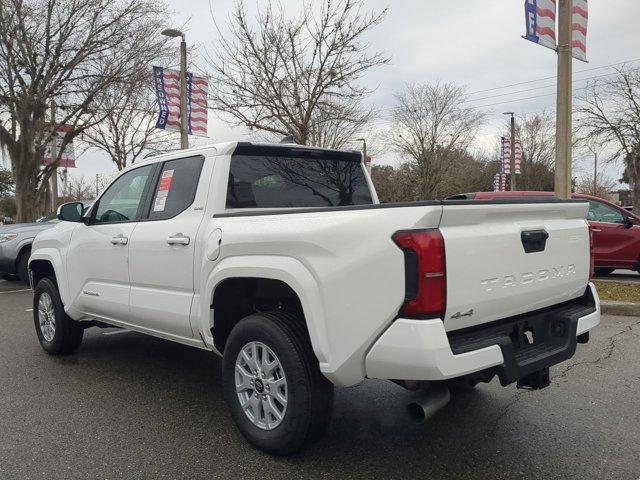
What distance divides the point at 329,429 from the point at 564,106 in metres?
6.63

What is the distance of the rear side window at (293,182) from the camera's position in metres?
3.78

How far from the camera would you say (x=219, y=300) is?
3.46m

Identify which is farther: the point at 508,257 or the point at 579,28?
the point at 579,28

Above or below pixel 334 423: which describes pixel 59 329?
above

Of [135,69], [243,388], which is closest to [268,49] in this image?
[135,69]

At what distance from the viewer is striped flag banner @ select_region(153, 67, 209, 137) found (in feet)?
50.5

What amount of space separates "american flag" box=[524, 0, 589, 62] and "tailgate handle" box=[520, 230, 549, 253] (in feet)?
17.5

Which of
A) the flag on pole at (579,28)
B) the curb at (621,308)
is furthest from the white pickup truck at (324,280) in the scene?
the flag on pole at (579,28)

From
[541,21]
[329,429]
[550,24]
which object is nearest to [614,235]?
[550,24]

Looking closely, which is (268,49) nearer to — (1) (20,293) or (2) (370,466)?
(1) (20,293)

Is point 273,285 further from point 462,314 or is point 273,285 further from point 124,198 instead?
point 124,198

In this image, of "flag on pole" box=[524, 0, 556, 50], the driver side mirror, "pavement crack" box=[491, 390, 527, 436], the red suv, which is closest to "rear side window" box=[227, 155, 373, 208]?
"pavement crack" box=[491, 390, 527, 436]

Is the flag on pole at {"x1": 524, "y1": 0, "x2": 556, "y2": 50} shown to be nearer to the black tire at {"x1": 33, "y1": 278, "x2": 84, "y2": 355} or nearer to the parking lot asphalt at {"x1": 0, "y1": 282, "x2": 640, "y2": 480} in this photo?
the parking lot asphalt at {"x1": 0, "y1": 282, "x2": 640, "y2": 480}

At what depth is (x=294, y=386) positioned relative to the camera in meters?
2.88
